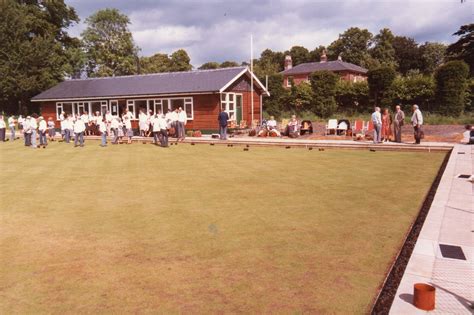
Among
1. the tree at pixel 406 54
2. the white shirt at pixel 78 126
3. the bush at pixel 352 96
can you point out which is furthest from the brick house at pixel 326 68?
the white shirt at pixel 78 126

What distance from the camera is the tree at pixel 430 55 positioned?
71500 millimetres

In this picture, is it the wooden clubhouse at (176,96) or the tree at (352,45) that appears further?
the tree at (352,45)

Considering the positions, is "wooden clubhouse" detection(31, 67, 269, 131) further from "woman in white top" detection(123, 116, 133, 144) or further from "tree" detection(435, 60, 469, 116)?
"tree" detection(435, 60, 469, 116)

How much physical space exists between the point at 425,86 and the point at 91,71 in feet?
165

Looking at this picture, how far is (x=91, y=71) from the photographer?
6256 cm

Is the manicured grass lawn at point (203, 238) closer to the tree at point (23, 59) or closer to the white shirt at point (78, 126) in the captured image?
the white shirt at point (78, 126)

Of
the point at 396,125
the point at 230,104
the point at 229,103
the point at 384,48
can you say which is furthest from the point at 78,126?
the point at 384,48

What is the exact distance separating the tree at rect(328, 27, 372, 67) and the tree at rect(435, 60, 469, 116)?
159 feet

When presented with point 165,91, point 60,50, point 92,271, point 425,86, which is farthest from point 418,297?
point 60,50

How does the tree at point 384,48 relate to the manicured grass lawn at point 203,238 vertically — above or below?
above

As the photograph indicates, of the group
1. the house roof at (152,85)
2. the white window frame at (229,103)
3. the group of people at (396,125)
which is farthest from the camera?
the house roof at (152,85)

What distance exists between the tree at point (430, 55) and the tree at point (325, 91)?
148 ft

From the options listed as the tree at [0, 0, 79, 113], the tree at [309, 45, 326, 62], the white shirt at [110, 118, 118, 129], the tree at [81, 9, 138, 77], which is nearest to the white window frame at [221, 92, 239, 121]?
the white shirt at [110, 118, 118, 129]

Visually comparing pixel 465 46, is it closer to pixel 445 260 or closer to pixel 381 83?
pixel 381 83
